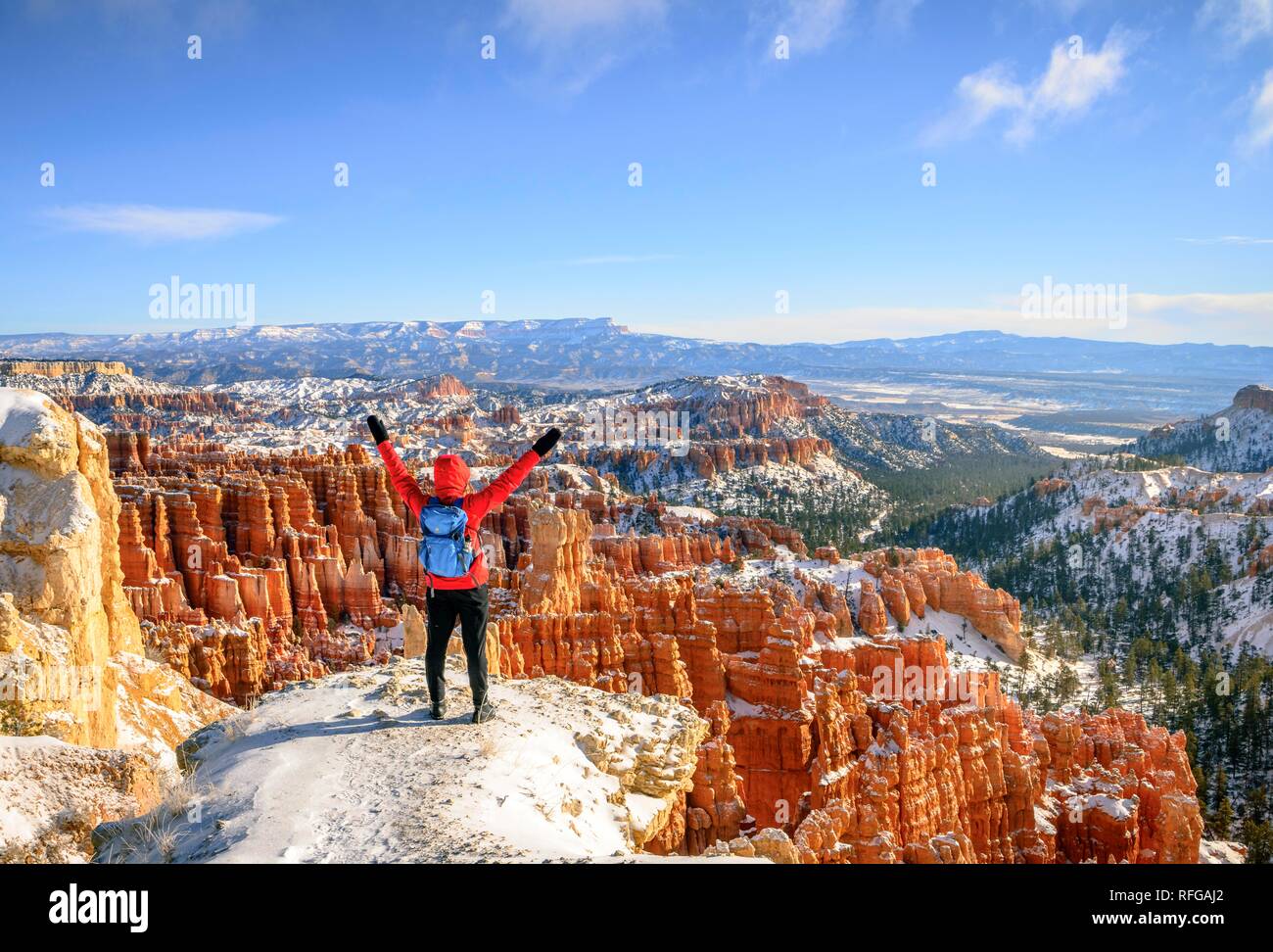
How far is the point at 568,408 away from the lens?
176m

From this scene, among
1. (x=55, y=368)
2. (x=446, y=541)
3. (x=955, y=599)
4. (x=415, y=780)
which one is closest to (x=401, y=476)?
(x=446, y=541)

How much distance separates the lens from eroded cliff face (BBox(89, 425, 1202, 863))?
69.7ft

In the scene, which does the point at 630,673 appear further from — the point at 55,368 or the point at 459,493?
the point at 55,368

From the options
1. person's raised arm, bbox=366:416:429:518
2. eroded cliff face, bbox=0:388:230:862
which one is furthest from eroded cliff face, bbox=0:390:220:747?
person's raised arm, bbox=366:416:429:518

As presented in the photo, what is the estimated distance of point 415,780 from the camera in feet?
21.8

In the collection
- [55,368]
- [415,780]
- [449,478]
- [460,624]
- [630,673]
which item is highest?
[55,368]

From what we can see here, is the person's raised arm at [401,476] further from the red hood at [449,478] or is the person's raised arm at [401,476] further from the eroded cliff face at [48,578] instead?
the eroded cliff face at [48,578]

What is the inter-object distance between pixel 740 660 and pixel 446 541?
23.7 meters

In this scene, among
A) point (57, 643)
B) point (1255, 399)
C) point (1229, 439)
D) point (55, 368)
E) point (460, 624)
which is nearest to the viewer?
point (460, 624)

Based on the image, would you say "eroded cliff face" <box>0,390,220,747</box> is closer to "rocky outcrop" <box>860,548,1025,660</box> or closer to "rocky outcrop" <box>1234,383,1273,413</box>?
"rocky outcrop" <box>860,548,1025,660</box>

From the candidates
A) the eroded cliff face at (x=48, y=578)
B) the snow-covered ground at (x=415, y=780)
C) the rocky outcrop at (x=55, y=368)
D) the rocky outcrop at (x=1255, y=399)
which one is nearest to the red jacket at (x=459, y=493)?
the snow-covered ground at (x=415, y=780)

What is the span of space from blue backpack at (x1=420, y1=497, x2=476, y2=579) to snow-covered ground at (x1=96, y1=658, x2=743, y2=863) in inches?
63.3
